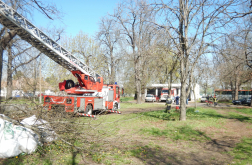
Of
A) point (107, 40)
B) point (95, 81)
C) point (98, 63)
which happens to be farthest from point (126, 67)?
point (95, 81)

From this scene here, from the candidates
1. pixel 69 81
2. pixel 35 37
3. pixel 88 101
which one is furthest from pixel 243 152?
pixel 35 37

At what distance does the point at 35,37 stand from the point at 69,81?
3.73 m

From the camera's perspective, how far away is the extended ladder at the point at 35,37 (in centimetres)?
945

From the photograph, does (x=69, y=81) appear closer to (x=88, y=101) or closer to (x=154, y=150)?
(x=88, y=101)

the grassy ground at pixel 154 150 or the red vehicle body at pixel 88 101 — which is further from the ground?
the red vehicle body at pixel 88 101

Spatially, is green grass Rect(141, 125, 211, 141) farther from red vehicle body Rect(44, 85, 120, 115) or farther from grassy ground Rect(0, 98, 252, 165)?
red vehicle body Rect(44, 85, 120, 115)

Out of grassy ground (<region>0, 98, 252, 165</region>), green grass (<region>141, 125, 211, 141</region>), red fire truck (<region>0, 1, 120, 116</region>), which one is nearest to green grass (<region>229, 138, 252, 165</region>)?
grassy ground (<region>0, 98, 252, 165</region>)

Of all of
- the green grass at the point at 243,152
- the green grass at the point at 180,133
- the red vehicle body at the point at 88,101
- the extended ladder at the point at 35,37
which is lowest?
the green grass at the point at 243,152

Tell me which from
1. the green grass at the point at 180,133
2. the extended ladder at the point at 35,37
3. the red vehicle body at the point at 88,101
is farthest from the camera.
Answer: the red vehicle body at the point at 88,101

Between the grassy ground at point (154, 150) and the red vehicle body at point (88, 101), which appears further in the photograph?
the red vehicle body at point (88, 101)

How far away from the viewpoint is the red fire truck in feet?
32.4

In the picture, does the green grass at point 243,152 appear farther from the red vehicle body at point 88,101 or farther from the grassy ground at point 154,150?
the red vehicle body at point 88,101

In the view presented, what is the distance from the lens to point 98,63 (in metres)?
27.0

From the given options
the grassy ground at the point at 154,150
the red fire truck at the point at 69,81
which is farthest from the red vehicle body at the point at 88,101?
the grassy ground at the point at 154,150
